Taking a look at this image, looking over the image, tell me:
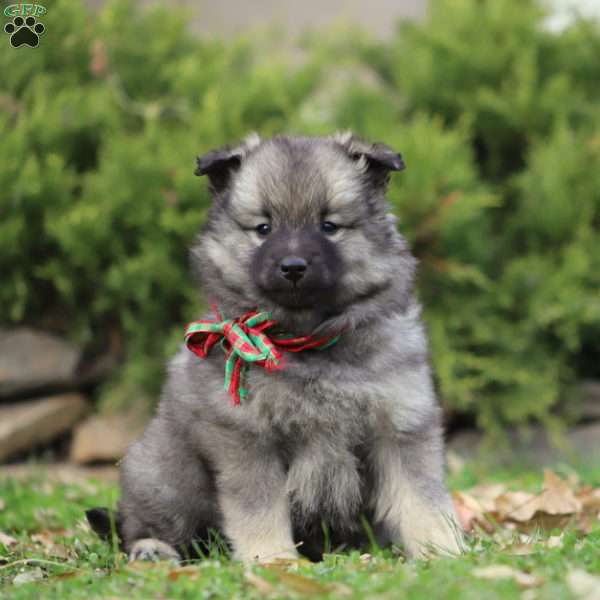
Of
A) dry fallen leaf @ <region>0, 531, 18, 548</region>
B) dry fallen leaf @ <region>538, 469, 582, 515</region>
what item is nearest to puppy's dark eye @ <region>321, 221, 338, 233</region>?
dry fallen leaf @ <region>538, 469, 582, 515</region>

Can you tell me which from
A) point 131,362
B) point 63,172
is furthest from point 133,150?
point 131,362

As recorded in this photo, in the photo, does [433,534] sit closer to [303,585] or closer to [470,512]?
[303,585]

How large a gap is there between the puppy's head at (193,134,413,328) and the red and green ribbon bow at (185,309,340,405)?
8 cm

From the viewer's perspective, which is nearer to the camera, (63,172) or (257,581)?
(257,581)

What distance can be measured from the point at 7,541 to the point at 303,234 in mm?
1911

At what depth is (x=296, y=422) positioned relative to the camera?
10.5ft

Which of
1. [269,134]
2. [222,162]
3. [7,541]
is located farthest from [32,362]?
[222,162]

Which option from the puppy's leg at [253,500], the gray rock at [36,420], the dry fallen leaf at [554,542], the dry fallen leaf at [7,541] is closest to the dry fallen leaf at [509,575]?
the dry fallen leaf at [554,542]

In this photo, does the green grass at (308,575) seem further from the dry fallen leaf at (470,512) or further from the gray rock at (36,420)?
the gray rock at (36,420)

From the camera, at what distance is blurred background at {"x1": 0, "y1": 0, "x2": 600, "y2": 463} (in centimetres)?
625

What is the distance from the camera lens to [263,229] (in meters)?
3.42

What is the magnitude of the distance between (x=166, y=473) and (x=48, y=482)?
2507mm

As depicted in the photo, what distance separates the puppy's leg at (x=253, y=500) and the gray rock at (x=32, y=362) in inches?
143

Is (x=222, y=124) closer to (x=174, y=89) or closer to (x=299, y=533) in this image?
(x=174, y=89)
